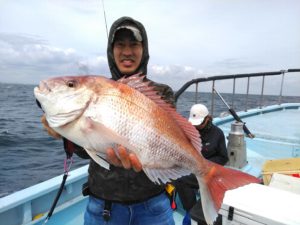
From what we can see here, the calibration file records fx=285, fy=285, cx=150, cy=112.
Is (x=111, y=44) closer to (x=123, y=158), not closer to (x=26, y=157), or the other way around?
(x=123, y=158)

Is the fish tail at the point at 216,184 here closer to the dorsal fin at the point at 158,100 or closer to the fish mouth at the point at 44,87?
the dorsal fin at the point at 158,100

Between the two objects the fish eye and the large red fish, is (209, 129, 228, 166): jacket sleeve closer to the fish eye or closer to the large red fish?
the large red fish

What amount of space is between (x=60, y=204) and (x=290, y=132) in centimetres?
701

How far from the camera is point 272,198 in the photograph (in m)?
2.04

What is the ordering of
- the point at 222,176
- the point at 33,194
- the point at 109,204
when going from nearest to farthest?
the point at 222,176, the point at 109,204, the point at 33,194

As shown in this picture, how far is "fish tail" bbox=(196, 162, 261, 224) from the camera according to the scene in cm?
195

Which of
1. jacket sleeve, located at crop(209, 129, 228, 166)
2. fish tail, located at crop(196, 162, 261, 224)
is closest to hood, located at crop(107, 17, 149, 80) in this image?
fish tail, located at crop(196, 162, 261, 224)

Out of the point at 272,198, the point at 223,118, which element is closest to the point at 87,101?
the point at 272,198

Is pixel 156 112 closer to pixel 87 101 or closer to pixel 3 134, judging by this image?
pixel 87 101

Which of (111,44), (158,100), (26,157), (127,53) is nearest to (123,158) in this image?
(158,100)

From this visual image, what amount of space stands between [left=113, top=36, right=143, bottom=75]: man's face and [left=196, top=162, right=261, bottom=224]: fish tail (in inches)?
42.4

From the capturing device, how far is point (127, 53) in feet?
8.02

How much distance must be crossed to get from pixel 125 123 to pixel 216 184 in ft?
2.66

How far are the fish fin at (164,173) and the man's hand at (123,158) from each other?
82 millimetres
